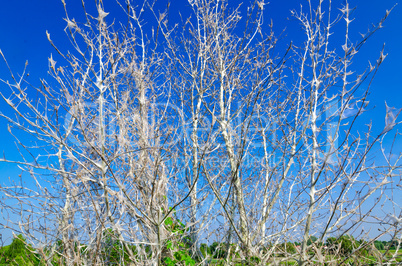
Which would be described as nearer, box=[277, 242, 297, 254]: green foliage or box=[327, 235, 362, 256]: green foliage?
box=[327, 235, 362, 256]: green foliage

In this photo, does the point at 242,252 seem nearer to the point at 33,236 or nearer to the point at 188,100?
the point at 33,236

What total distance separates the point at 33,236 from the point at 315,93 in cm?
395

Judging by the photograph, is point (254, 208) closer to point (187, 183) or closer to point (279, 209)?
point (279, 209)

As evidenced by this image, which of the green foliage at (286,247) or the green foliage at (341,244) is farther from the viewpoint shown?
the green foliage at (286,247)

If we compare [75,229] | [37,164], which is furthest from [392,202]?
[75,229]

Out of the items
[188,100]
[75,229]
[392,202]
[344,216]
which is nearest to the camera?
[392,202]

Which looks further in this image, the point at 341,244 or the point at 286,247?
the point at 341,244

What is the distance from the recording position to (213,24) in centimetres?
581

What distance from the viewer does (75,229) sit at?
449 cm

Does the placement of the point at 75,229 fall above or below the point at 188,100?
below

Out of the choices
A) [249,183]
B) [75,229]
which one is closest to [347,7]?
[249,183]

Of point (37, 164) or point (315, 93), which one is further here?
point (315, 93)

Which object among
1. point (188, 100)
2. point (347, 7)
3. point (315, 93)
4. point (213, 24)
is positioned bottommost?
point (315, 93)

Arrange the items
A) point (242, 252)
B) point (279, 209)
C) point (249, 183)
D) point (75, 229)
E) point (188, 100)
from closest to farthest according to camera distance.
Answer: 1. point (242, 252)
2. point (75, 229)
3. point (279, 209)
4. point (249, 183)
5. point (188, 100)
